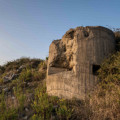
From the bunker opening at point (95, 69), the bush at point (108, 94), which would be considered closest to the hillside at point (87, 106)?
the bush at point (108, 94)

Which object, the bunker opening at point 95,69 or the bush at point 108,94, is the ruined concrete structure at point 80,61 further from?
the bush at point 108,94

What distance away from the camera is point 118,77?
3.43 meters

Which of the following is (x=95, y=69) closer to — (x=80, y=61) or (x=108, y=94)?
(x=80, y=61)

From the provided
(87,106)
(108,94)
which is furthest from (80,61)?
(87,106)

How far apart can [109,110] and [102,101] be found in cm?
28

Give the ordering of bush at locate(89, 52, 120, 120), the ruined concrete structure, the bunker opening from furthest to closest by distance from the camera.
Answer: the bunker opening → the ruined concrete structure → bush at locate(89, 52, 120, 120)

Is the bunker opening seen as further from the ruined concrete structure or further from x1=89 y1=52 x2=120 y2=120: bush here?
x1=89 y1=52 x2=120 y2=120: bush

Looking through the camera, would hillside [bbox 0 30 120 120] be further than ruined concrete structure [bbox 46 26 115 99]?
No

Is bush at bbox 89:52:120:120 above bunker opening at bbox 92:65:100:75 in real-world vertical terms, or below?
below

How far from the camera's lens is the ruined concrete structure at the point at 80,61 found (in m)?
3.69

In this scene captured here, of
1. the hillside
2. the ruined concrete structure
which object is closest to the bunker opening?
the ruined concrete structure

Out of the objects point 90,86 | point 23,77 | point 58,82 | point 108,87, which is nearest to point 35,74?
point 23,77

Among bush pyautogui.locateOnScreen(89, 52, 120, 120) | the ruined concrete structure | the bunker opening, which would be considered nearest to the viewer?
bush pyautogui.locateOnScreen(89, 52, 120, 120)

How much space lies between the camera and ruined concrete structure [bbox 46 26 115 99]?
3.69m
